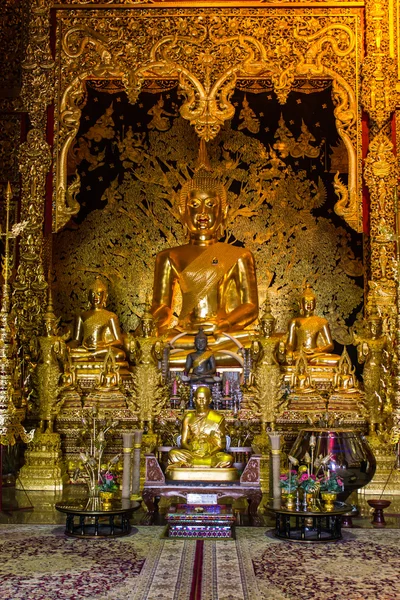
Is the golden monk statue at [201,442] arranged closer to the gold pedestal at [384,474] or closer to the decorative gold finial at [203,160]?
the gold pedestal at [384,474]

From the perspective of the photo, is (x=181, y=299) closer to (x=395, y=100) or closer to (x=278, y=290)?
(x=278, y=290)

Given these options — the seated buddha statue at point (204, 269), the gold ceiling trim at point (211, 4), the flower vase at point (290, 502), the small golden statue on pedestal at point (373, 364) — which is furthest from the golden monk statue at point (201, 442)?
the gold ceiling trim at point (211, 4)

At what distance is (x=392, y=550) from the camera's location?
4.39m

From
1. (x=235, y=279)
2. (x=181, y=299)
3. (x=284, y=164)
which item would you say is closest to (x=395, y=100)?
(x=284, y=164)

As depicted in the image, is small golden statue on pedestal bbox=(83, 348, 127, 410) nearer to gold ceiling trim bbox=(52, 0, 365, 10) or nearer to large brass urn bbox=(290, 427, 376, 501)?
large brass urn bbox=(290, 427, 376, 501)

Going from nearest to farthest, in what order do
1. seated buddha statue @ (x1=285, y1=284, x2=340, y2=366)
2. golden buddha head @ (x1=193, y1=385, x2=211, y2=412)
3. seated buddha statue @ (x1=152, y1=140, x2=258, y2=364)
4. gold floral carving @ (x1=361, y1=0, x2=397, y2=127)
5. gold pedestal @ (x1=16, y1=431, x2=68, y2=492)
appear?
1. golden buddha head @ (x1=193, y1=385, x2=211, y2=412)
2. gold pedestal @ (x1=16, y1=431, x2=68, y2=492)
3. gold floral carving @ (x1=361, y1=0, x2=397, y2=127)
4. seated buddha statue @ (x1=285, y1=284, x2=340, y2=366)
5. seated buddha statue @ (x1=152, y1=140, x2=258, y2=364)

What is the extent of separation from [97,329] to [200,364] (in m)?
1.54

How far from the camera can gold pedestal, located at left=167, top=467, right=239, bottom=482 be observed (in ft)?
18.0

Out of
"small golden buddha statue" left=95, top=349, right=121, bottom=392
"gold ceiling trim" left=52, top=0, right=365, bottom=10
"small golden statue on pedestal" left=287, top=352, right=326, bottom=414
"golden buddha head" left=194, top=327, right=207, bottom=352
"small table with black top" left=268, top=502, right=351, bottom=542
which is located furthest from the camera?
"gold ceiling trim" left=52, top=0, right=365, bottom=10

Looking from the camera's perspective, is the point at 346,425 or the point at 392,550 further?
the point at 346,425

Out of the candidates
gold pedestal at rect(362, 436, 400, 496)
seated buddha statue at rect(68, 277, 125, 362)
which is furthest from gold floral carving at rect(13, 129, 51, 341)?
gold pedestal at rect(362, 436, 400, 496)

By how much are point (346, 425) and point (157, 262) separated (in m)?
2.91

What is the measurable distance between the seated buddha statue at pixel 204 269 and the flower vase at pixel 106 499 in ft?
11.9

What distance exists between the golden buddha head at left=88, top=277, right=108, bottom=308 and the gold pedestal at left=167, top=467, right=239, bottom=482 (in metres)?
3.31
